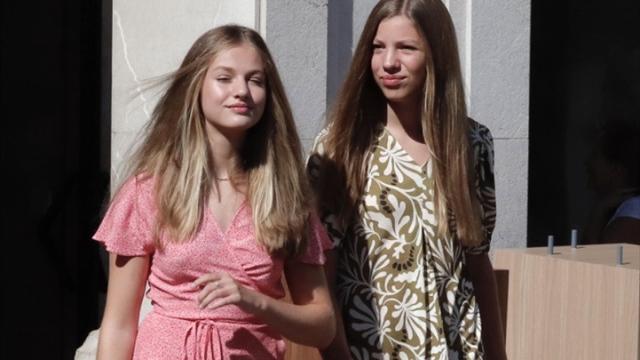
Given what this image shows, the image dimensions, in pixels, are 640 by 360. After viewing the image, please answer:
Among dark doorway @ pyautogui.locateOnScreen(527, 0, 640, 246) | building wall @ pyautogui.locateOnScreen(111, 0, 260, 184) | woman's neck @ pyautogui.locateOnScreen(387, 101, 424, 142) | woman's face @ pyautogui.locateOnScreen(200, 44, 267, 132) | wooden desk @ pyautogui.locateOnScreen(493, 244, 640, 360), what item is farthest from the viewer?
dark doorway @ pyautogui.locateOnScreen(527, 0, 640, 246)

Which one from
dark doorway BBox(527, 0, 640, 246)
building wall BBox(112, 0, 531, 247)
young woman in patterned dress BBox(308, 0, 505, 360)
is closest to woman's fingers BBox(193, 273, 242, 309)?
young woman in patterned dress BBox(308, 0, 505, 360)

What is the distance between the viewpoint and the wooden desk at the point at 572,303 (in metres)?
4.12

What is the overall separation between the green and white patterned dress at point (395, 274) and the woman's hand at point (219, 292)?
62 centimetres

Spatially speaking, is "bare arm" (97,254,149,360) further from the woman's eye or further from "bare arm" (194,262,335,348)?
the woman's eye

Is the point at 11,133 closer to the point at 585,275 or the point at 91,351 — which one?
the point at 91,351

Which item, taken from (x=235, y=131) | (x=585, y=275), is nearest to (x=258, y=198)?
(x=235, y=131)

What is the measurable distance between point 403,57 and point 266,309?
0.87 m

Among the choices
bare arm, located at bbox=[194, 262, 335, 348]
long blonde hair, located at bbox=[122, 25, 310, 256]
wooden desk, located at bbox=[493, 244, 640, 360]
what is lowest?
wooden desk, located at bbox=[493, 244, 640, 360]

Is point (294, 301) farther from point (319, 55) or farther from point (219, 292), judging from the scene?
point (319, 55)

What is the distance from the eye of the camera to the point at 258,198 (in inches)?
121

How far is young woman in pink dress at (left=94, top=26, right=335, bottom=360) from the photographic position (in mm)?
2973

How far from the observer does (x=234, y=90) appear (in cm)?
307

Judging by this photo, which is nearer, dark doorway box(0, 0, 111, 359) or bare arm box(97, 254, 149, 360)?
bare arm box(97, 254, 149, 360)

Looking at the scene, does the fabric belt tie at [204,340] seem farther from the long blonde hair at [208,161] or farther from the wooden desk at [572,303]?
the wooden desk at [572,303]
